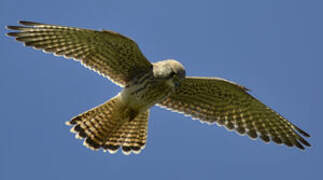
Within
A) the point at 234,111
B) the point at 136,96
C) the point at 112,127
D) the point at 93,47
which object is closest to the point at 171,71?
the point at 136,96

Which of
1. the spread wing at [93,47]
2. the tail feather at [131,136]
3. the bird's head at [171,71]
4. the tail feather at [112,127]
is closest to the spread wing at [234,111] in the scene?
the tail feather at [131,136]

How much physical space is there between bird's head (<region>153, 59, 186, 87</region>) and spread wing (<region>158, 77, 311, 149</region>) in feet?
2.85

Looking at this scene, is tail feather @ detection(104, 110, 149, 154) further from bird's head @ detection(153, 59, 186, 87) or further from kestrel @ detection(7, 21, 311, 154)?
bird's head @ detection(153, 59, 186, 87)

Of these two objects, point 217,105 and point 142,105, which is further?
point 217,105

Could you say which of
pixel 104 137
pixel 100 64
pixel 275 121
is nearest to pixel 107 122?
pixel 104 137

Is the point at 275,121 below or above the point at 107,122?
above

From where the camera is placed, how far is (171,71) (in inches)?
420

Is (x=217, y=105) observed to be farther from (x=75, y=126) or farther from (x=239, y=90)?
(x=75, y=126)

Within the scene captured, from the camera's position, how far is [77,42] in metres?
10.8

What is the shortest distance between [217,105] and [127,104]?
198 cm

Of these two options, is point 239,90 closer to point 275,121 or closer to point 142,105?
point 275,121

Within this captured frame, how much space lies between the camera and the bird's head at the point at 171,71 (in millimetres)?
10688

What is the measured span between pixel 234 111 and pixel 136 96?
2.19 metres

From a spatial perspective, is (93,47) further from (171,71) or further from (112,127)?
(112,127)
